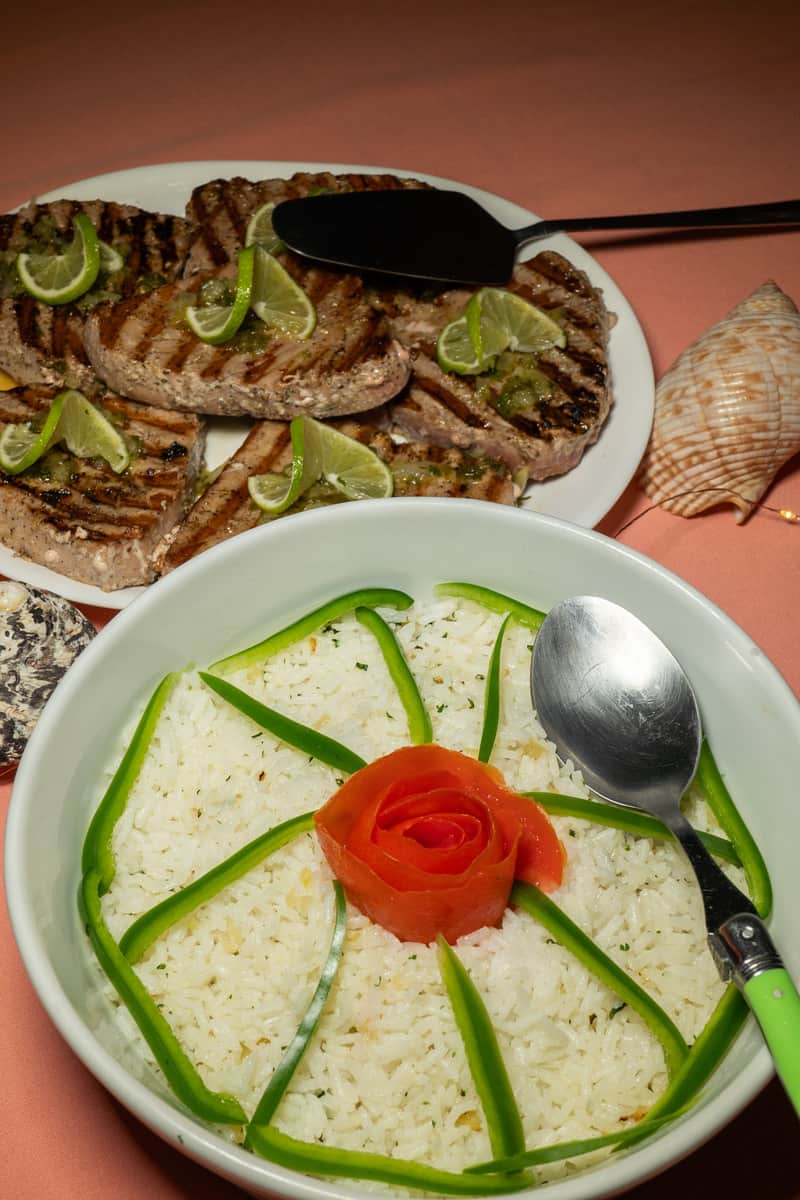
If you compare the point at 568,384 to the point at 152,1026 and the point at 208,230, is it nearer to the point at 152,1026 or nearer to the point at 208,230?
the point at 208,230

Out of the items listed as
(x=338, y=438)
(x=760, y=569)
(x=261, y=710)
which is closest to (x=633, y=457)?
(x=760, y=569)

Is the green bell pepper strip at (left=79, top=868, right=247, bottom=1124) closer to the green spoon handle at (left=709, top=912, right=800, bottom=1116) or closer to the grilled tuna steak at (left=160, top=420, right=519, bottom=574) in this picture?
the green spoon handle at (left=709, top=912, right=800, bottom=1116)

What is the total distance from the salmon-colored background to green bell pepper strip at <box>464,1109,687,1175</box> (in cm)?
189

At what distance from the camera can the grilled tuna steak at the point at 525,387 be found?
9.85ft

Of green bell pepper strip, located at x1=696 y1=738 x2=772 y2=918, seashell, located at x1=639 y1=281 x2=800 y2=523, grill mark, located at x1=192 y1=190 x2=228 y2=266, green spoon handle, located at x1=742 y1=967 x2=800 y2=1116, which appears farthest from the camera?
grill mark, located at x1=192 y1=190 x2=228 y2=266

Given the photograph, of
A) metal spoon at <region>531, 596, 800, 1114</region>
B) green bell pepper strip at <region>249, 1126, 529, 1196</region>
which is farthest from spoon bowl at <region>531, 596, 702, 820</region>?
green bell pepper strip at <region>249, 1126, 529, 1196</region>

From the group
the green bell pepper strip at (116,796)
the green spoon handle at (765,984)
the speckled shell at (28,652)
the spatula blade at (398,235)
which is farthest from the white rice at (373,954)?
the spatula blade at (398,235)

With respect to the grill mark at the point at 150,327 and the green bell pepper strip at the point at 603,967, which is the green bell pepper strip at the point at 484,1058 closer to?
the green bell pepper strip at the point at 603,967

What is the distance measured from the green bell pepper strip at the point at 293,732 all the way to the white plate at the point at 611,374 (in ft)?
2.42

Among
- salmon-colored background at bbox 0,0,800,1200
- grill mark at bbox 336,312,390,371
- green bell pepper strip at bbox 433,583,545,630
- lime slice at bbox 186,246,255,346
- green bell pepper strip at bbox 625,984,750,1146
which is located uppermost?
salmon-colored background at bbox 0,0,800,1200

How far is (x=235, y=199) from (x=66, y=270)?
58 cm

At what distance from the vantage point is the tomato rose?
176cm

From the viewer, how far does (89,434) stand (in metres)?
3.04

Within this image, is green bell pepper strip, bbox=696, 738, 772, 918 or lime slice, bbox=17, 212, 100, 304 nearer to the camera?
green bell pepper strip, bbox=696, 738, 772, 918
